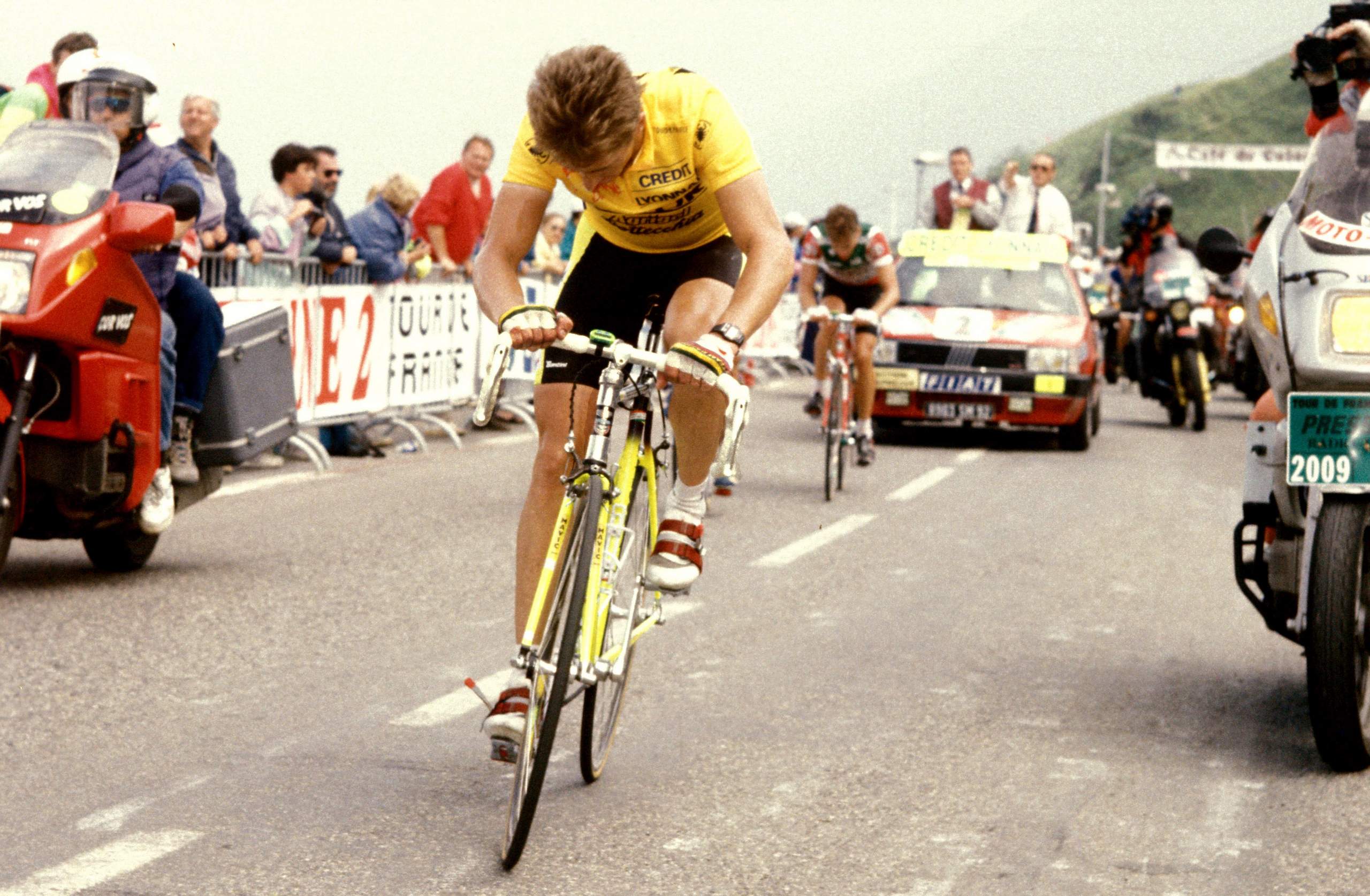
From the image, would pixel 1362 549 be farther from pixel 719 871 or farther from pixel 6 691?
pixel 6 691

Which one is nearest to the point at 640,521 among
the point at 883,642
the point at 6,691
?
the point at 6,691

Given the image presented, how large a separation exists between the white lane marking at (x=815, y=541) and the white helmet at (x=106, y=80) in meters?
3.53

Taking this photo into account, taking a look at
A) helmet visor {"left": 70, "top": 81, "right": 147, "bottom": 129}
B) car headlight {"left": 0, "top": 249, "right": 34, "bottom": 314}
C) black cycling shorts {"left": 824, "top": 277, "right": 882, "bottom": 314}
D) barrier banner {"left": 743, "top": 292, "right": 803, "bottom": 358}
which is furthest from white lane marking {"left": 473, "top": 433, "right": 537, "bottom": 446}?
barrier banner {"left": 743, "top": 292, "right": 803, "bottom": 358}

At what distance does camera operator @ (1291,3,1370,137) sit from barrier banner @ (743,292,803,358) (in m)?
22.8

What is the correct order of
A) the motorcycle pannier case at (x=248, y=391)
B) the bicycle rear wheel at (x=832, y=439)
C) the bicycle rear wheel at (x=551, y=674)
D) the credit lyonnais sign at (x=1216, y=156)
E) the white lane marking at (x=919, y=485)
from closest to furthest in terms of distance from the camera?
the bicycle rear wheel at (x=551, y=674)
the motorcycle pannier case at (x=248, y=391)
the bicycle rear wheel at (x=832, y=439)
the white lane marking at (x=919, y=485)
the credit lyonnais sign at (x=1216, y=156)

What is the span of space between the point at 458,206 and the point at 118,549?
8775 millimetres

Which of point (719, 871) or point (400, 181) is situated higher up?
point (400, 181)

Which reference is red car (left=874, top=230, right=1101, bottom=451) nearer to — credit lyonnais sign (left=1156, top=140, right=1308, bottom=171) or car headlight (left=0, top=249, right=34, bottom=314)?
car headlight (left=0, top=249, right=34, bottom=314)

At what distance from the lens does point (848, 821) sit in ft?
16.7

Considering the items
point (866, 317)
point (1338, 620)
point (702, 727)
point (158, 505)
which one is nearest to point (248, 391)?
point (158, 505)

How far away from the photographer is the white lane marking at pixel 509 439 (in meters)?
16.6

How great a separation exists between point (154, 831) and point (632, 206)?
6.06 ft

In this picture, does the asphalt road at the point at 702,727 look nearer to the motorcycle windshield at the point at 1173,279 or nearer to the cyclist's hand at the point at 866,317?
the cyclist's hand at the point at 866,317

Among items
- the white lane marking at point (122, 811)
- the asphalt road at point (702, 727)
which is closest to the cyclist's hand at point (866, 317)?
the asphalt road at point (702, 727)
